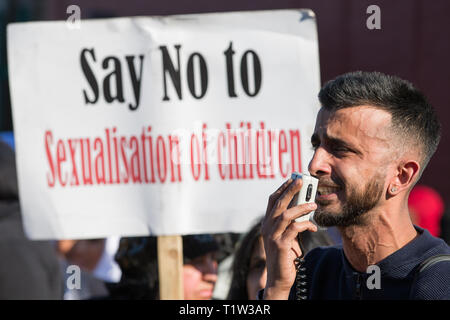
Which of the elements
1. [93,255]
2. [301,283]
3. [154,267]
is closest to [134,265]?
[154,267]

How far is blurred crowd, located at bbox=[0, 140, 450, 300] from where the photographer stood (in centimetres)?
354

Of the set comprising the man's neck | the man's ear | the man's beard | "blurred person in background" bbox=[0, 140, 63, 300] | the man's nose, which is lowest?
"blurred person in background" bbox=[0, 140, 63, 300]

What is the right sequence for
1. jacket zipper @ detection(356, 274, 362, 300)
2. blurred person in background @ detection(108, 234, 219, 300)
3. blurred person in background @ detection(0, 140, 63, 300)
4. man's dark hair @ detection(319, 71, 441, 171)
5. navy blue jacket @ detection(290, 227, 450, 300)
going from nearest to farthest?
navy blue jacket @ detection(290, 227, 450, 300) < jacket zipper @ detection(356, 274, 362, 300) < man's dark hair @ detection(319, 71, 441, 171) < blurred person in background @ detection(0, 140, 63, 300) < blurred person in background @ detection(108, 234, 219, 300)

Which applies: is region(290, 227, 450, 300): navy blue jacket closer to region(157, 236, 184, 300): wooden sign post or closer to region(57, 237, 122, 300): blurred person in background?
region(157, 236, 184, 300): wooden sign post

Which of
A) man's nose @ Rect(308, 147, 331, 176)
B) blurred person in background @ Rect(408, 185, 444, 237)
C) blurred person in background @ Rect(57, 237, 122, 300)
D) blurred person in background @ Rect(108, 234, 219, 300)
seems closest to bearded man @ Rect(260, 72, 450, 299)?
man's nose @ Rect(308, 147, 331, 176)

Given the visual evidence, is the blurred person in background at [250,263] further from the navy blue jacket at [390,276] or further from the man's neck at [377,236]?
the man's neck at [377,236]

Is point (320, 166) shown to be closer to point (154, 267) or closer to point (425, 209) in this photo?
point (154, 267)

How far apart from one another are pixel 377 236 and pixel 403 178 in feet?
0.67

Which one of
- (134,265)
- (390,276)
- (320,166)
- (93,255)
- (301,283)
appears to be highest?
(320,166)

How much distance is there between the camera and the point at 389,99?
2633mm

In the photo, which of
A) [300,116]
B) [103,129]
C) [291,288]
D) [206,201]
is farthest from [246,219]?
[291,288]

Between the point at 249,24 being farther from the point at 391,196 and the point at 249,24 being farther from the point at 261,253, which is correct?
the point at 391,196

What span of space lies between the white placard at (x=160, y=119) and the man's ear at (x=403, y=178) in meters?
1.28

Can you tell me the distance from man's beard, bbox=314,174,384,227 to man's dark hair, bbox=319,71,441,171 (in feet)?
0.62
